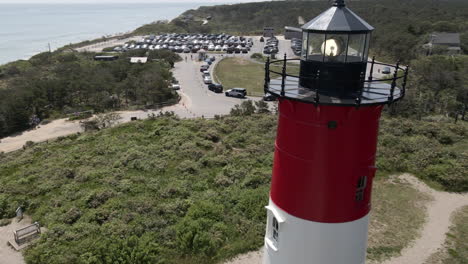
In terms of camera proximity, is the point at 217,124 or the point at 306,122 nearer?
the point at 306,122

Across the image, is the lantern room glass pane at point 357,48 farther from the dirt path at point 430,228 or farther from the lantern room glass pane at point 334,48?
the dirt path at point 430,228

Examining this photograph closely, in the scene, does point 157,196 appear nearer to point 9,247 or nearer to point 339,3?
point 9,247

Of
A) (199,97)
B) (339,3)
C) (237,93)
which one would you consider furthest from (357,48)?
(199,97)

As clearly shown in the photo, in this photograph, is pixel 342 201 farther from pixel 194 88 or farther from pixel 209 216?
pixel 194 88

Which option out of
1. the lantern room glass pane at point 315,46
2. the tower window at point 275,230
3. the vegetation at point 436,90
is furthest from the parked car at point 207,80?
the lantern room glass pane at point 315,46

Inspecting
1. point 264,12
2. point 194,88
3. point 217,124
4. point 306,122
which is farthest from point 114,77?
point 264,12

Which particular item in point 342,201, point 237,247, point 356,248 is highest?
point 342,201

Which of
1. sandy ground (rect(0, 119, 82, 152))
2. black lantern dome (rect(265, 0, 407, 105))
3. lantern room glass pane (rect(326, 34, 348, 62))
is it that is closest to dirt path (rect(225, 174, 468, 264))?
black lantern dome (rect(265, 0, 407, 105))
